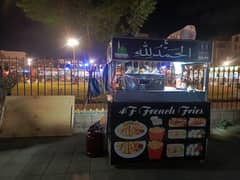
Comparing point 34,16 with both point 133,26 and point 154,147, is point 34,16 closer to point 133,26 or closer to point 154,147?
point 133,26

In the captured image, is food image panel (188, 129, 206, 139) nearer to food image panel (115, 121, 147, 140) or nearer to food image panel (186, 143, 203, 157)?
food image panel (186, 143, 203, 157)

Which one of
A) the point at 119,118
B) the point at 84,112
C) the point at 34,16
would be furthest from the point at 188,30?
the point at 34,16

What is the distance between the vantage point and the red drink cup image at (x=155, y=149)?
12.1 ft

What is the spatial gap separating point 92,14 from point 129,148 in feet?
26.6

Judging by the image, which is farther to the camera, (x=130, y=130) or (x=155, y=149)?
(x=155, y=149)

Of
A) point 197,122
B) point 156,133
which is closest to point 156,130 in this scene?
point 156,133

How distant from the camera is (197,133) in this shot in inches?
149

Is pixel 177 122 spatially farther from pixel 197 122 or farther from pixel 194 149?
pixel 194 149

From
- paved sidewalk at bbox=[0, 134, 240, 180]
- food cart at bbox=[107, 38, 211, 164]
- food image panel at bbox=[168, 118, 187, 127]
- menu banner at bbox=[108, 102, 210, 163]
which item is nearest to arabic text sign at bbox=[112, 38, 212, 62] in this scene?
food cart at bbox=[107, 38, 211, 164]

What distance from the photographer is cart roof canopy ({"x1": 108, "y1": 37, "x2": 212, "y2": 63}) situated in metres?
3.53

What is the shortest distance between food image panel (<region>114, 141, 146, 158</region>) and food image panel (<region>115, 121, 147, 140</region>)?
10cm

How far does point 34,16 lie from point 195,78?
29.5 ft

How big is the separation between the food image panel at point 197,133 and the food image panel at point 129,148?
745 millimetres

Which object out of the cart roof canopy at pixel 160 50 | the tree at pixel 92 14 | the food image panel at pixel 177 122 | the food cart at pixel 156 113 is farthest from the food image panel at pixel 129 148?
the tree at pixel 92 14
